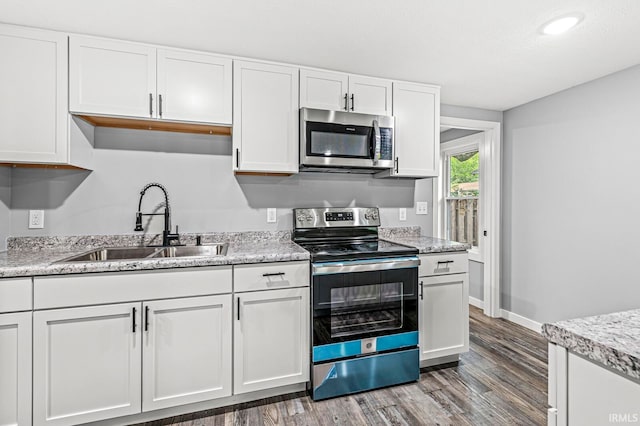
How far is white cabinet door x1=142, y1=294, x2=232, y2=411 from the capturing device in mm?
1822

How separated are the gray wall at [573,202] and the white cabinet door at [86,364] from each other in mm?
3351

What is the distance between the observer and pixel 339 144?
2.39 m

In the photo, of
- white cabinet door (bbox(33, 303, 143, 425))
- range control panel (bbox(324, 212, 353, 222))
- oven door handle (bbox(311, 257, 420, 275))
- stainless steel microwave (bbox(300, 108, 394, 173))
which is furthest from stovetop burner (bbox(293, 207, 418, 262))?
white cabinet door (bbox(33, 303, 143, 425))

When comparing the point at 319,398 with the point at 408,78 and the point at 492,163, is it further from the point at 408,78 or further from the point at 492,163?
the point at 492,163

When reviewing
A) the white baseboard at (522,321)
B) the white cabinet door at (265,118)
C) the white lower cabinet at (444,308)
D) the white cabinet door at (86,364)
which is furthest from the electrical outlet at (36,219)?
the white baseboard at (522,321)

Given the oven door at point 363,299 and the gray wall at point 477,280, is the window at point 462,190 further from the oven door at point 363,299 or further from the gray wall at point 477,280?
the oven door at point 363,299

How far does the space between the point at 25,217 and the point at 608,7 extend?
3.66m

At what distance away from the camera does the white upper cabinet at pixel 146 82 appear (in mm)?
1974

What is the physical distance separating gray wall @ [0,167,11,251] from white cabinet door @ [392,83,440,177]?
269 cm

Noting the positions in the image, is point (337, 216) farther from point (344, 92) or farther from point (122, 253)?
point (122, 253)

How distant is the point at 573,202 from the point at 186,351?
322 centimetres

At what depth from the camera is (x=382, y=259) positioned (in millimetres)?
2176

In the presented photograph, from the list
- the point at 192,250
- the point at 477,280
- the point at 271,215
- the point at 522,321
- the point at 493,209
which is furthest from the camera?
the point at 477,280

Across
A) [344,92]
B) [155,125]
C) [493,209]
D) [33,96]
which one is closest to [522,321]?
[493,209]
